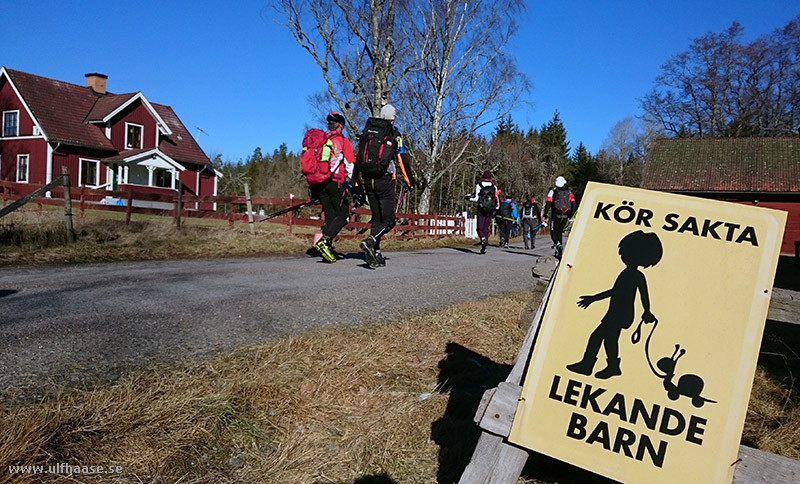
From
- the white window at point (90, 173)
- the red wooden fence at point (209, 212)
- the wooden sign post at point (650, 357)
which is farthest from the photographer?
the white window at point (90, 173)

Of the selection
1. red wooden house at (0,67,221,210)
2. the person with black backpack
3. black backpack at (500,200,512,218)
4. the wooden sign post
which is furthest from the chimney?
the wooden sign post

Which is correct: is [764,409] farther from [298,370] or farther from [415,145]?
[415,145]

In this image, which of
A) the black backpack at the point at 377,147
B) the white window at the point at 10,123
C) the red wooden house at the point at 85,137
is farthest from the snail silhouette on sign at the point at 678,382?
the white window at the point at 10,123

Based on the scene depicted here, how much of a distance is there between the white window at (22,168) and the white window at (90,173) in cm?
287

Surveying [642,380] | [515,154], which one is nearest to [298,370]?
[642,380]

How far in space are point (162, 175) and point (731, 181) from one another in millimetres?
36990

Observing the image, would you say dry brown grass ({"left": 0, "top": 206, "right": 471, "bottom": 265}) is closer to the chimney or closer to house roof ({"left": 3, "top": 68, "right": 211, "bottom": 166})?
house roof ({"left": 3, "top": 68, "right": 211, "bottom": 166})

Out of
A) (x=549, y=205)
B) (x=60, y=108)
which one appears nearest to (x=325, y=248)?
(x=549, y=205)

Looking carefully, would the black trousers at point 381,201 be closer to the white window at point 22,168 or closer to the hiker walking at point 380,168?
the hiker walking at point 380,168

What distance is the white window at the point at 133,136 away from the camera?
3678cm

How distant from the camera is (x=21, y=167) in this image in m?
34.2

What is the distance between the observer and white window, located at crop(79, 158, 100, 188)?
112 feet

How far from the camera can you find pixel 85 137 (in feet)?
112

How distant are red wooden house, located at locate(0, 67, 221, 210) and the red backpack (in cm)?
2629
